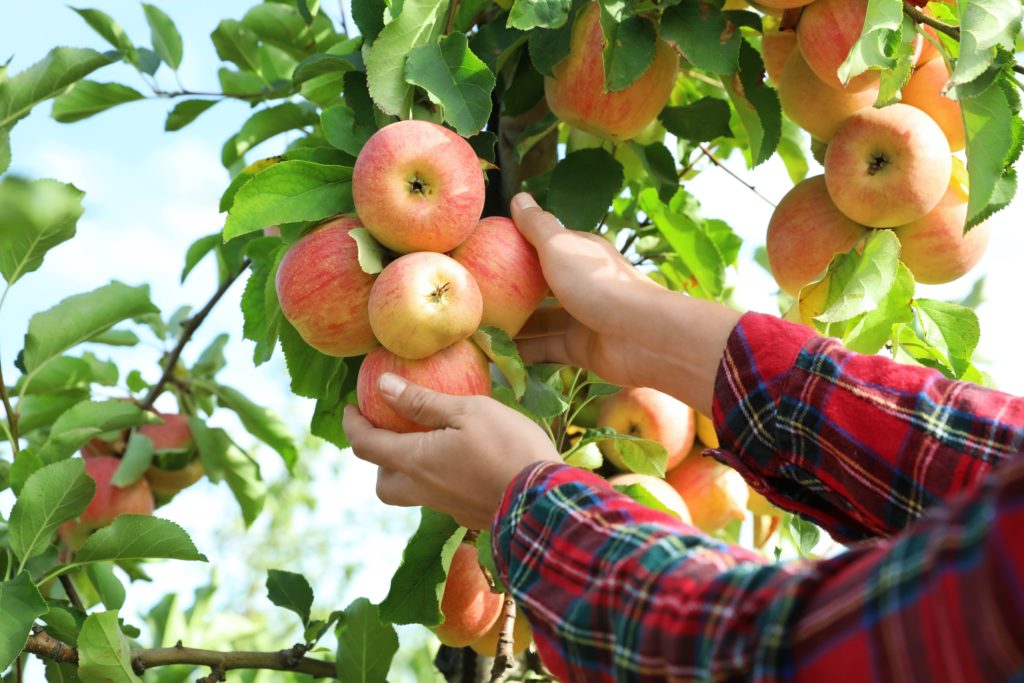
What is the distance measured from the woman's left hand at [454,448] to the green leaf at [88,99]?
3.67 feet

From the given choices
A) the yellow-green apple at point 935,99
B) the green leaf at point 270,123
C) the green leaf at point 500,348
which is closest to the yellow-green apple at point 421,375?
the green leaf at point 500,348

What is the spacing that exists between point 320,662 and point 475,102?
81 centimetres

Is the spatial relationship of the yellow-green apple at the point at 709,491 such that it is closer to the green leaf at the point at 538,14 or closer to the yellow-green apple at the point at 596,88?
the yellow-green apple at the point at 596,88

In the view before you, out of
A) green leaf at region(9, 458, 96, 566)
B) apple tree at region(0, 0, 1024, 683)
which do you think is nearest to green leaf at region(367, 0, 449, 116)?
apple tree at region(0, 0, 1024, 683)

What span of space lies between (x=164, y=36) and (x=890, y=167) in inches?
52.8

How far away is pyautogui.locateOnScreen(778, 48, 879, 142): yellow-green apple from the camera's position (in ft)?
4.23

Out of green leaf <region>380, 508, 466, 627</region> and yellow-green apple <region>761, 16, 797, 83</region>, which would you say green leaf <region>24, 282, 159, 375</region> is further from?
yellow-green apple <region>761, 16, 797, 83</region>

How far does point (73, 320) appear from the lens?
1.61 m

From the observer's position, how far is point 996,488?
0.43m

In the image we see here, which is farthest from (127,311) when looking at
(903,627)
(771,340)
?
(903,627)

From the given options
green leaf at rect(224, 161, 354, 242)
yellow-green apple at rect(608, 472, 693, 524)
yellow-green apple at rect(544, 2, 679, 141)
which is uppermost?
yellow-green apple at rect(544, 2, 679, 141)

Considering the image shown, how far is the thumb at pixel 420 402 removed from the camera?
3.11ft

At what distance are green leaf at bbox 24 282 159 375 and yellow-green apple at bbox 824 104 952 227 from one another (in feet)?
3.46

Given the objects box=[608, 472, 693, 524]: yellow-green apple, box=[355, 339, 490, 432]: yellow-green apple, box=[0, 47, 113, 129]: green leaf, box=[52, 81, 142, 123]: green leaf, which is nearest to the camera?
box=[355, 339, 490, 432]: yellow-green apple
